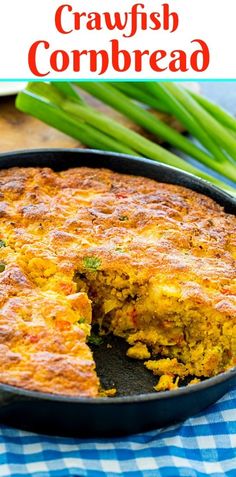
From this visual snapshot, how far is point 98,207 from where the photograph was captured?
4.23 meters

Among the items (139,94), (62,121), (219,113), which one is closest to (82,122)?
(62,121)

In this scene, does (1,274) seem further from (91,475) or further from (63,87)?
(63,87)

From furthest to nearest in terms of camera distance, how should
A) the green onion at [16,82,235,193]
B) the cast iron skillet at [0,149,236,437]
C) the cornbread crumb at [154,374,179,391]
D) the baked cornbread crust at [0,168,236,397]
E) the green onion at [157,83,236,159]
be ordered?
1. the green onion at [157,83,236,159]
2. the green onion at [16,82,235,193]
3. the cornbread crumb at [154,374,179,391]
4. the baked cornbread crust at [0,168,236,397]
5. the cast iron skillet at [0,149,236,437]

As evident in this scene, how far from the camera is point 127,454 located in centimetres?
332

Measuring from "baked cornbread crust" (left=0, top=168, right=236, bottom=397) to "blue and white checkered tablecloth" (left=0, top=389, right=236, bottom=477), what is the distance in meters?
0.30

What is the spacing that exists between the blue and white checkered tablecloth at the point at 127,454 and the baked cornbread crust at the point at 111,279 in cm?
30

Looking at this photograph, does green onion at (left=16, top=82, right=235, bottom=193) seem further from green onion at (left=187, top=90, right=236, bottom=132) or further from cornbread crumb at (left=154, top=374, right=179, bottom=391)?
cornbread crumb at (left=154, top=374, right=179, bottom=391)

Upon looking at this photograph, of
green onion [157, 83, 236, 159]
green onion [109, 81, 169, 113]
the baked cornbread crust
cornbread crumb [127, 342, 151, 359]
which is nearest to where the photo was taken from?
the baked cornbread crust

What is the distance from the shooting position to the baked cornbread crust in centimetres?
337

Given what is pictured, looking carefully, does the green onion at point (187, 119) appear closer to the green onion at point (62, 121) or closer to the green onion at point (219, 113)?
the green onion at point (219, 113)

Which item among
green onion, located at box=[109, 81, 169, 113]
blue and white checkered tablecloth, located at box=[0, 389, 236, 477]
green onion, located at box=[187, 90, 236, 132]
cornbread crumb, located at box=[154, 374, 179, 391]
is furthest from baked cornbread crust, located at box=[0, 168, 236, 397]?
green onion, located at box=[109, 81, 169, 113]

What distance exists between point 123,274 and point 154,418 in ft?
2.50

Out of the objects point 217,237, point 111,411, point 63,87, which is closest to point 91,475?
point 111,411

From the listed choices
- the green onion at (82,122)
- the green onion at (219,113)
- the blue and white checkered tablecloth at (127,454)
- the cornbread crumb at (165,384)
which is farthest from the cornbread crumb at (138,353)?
the green onion at (219,113)
